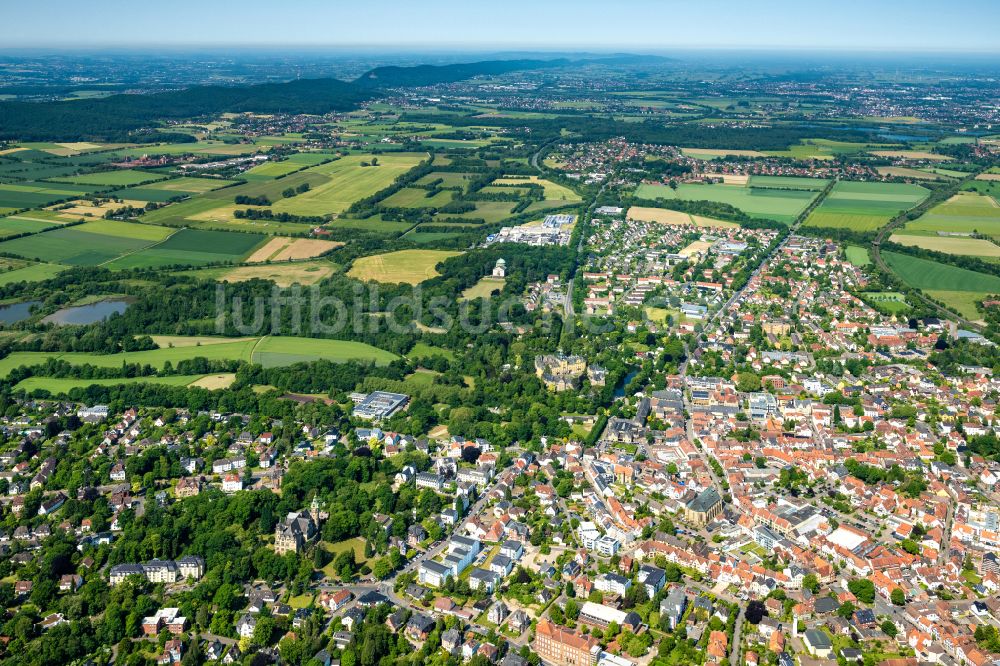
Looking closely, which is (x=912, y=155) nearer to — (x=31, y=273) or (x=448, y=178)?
(x=448, y=178)

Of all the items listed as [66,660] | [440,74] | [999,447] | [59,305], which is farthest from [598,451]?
[440,74]

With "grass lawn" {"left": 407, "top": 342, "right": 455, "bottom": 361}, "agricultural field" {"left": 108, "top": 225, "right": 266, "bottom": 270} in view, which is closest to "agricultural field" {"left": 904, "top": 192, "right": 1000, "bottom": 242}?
"grass lawn" {"left": 407, "top": 342, "right": 455, "bottom": 361}

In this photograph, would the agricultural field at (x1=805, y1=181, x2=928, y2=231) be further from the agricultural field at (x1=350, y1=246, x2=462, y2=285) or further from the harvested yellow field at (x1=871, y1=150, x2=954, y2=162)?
the agricultural field at (x1=350, y1=246, x2=462, y2=285)

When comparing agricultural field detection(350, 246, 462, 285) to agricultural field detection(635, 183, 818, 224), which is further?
agricultural field detection(635, 183, 818, 224)

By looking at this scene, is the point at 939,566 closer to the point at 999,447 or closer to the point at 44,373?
the point at 999,447

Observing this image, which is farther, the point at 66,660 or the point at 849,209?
the point at 849,209

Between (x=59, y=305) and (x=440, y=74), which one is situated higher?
(x=440, y=74)
